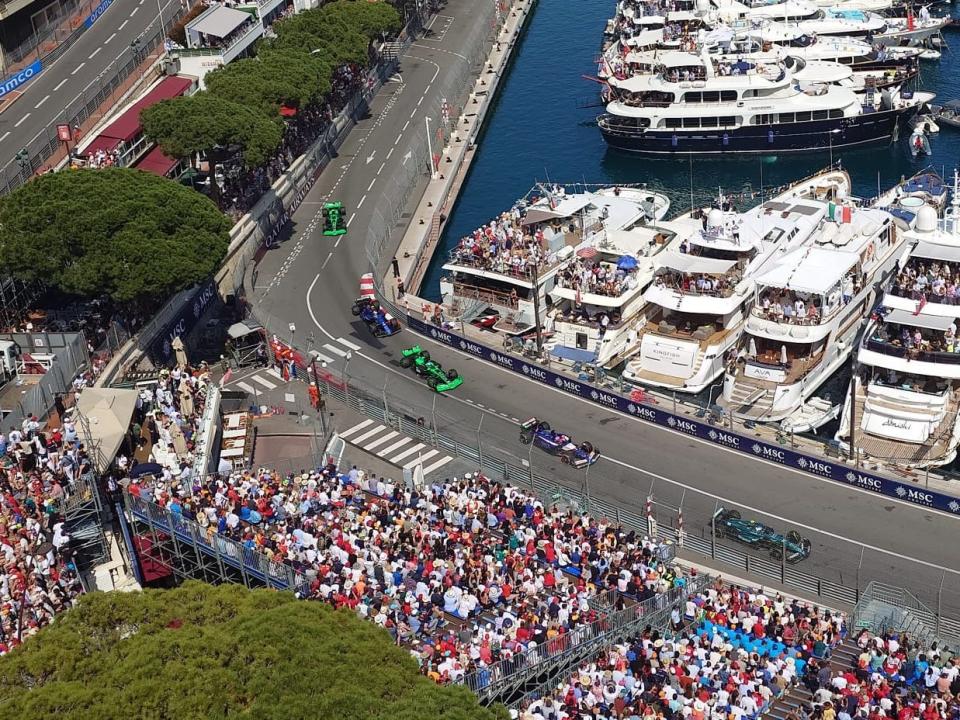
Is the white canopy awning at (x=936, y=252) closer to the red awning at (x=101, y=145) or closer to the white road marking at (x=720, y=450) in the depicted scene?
the white road marking at (x=720, y=450)

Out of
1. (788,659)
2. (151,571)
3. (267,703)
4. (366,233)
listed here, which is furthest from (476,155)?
(267,703)

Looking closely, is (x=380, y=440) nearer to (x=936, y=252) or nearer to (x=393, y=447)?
(x=393, y=447)

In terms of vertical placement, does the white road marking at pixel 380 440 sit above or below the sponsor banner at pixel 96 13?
below

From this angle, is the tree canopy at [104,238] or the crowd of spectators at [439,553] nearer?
the crowd of spectators at [439,553]

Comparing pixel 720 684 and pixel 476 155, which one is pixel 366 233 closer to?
pixel 476 155

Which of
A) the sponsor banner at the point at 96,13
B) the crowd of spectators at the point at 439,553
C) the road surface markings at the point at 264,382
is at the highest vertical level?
the sponsor banner at the point at 96,13

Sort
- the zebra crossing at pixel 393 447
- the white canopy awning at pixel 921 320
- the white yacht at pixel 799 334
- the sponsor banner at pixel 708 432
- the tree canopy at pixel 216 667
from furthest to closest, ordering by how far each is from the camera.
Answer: the white yacht at pixel 799 334, the white canopy awning at pixel 921 320, the zebra crossing at pixel 393 447, the sponsor banner at pixel 708 432, the tree canopy at pixel 216 667

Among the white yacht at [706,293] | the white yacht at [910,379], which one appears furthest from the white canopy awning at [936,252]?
the white yacht at [706,293]
